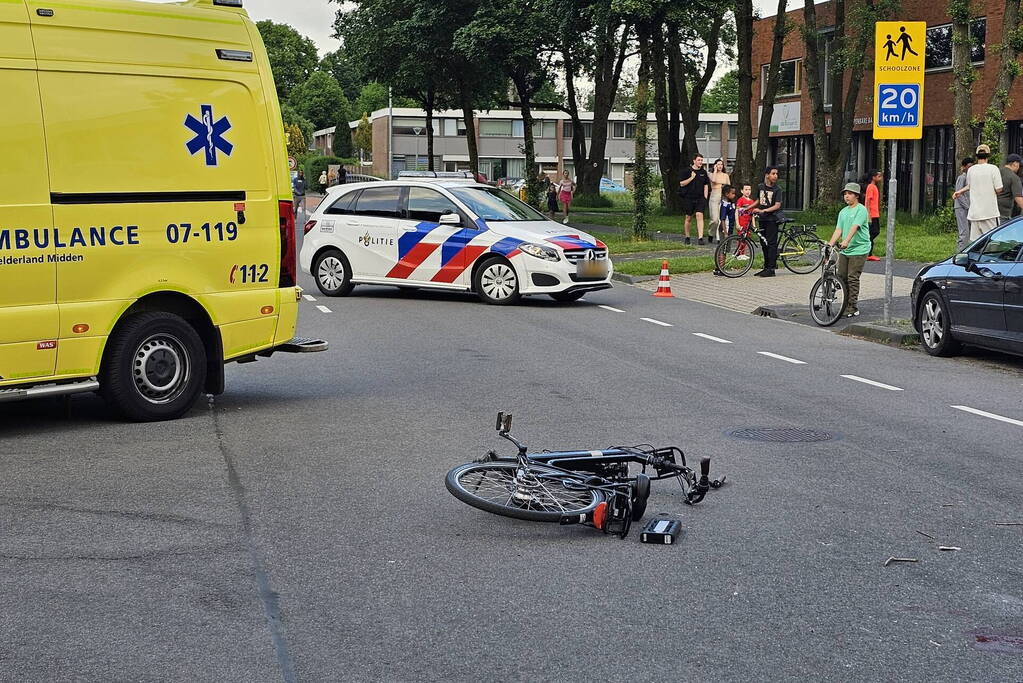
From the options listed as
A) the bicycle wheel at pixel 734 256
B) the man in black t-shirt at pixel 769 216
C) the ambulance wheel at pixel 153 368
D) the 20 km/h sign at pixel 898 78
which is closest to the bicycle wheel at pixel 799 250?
the man in black t-shirt at pixel 769 216

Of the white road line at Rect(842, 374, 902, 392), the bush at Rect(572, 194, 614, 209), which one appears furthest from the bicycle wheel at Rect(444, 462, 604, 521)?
the bush at Rect(572, 194, 614, 209)

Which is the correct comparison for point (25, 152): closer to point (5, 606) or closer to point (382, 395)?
point (382, 395)

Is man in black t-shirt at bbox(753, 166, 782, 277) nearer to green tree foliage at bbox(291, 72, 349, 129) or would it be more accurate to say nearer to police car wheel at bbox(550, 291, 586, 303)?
police car wheel at bbox(550, 291, 586, 303)

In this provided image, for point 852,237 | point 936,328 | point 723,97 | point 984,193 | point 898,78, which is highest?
point 723,97

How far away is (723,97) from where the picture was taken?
135750mm

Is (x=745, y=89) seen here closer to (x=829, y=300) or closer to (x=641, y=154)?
(x=641, y=154)

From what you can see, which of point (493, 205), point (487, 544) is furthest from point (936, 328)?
point (487, 544)

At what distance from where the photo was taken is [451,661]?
15.6ft

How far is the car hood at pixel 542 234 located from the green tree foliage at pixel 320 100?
101 m

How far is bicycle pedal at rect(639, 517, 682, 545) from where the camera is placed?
6.35 m

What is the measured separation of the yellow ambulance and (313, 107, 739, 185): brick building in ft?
272

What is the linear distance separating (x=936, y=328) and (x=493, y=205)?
7.51 metres

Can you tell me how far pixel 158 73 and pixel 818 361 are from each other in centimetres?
730

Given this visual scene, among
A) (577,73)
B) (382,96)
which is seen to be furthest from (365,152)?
(577,73)
